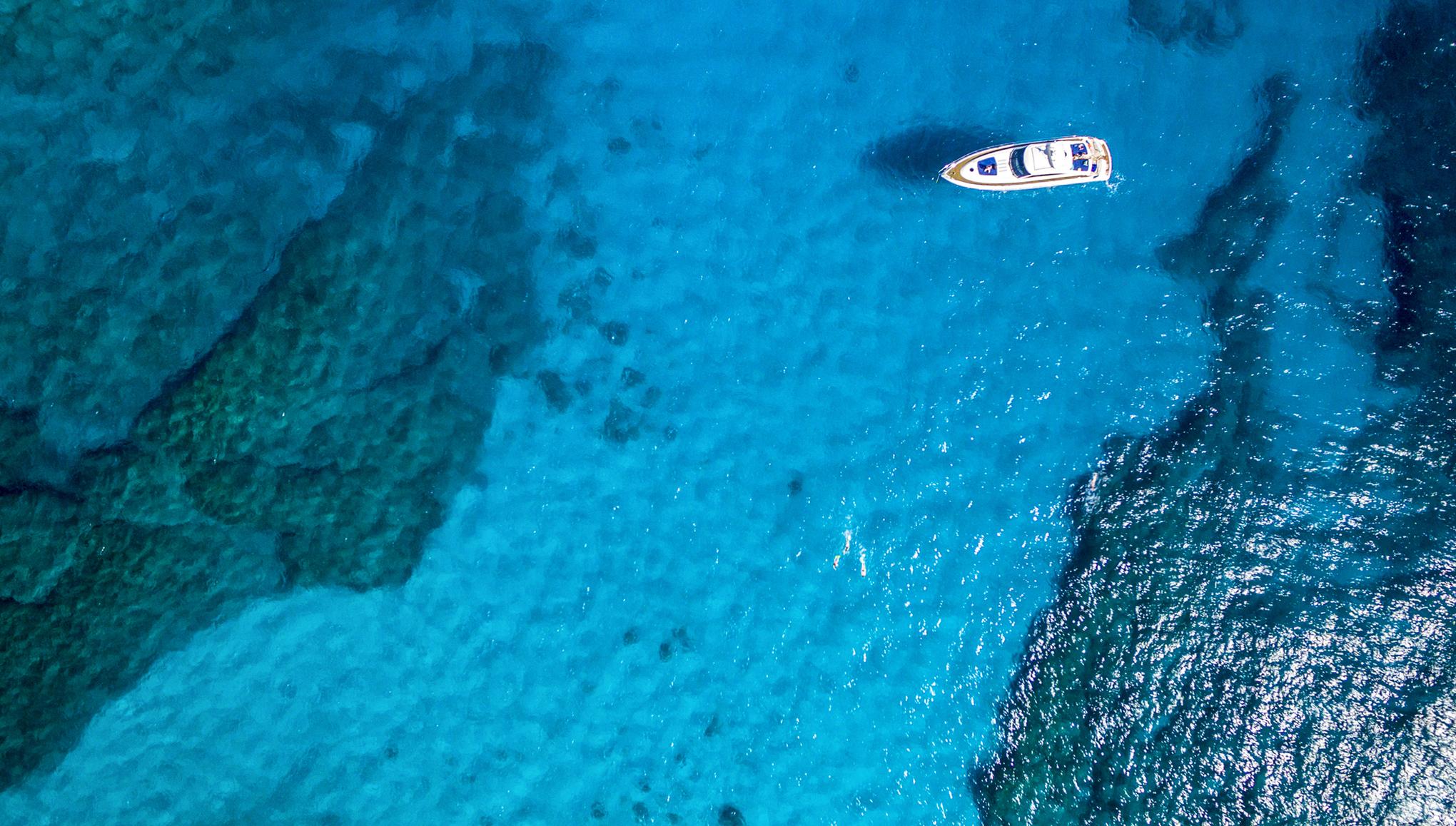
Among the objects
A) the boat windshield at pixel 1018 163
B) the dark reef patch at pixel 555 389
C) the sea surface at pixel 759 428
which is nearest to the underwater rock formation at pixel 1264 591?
the sea surface at pixel 759 428

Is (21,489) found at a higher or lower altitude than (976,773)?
higher

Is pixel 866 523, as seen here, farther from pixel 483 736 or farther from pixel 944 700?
pixel 483 736

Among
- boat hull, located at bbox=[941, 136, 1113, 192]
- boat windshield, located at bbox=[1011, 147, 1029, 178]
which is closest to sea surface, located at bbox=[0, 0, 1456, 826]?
boat hull, located at bbox=[941, 136, 1113, 192]

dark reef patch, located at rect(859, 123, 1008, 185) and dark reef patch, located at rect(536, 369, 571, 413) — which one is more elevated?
dark reef patch, located at rect(859, 123, 1008, 185)

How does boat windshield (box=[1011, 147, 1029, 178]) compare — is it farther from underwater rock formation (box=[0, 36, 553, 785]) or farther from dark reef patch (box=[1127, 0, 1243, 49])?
underwater rock formation (box=[0, 36, 553, 785])

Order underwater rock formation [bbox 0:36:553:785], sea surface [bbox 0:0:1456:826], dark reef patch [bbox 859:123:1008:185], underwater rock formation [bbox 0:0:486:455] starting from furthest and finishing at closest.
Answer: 1. dark reef patch [bbox 859:123:1008:185]
2. sea surface [bbox 0:0:1456:826]
3. underwater rock formation [bbox 0:36:553:785]
4. underwater rock formation [bbox 0:0:486:455]

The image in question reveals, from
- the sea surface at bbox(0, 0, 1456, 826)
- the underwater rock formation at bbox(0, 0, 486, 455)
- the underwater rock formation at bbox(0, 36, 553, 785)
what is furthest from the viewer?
the sea surface at bbox(0, 0, 1456, 826)

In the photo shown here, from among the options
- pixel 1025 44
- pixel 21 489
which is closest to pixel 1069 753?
pixel 1025 44

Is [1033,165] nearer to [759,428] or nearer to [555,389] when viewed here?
[759,428]
